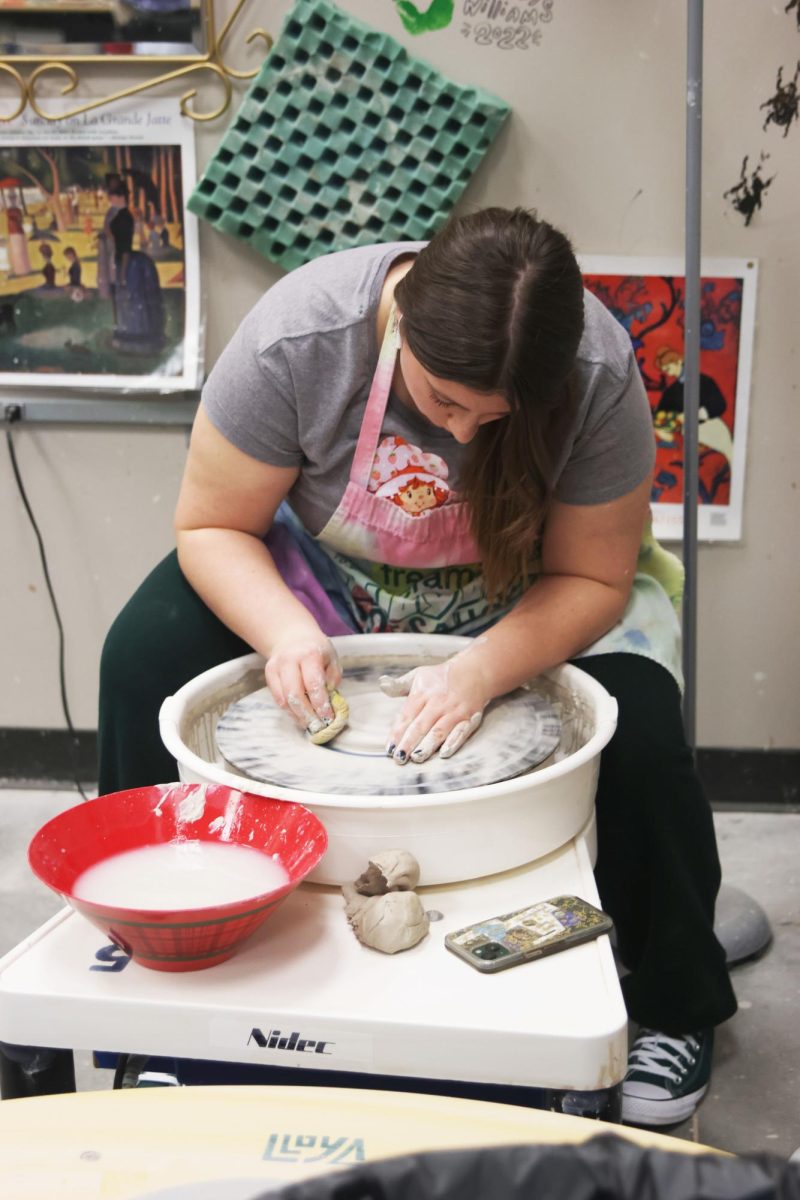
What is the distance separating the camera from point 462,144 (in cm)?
177

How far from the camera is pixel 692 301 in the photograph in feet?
5.09

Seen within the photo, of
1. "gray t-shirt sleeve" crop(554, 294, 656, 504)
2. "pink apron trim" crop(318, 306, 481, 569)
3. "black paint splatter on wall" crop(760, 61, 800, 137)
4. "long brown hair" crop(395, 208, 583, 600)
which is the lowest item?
"pink apron trim" crop(318, 306, 481, 569)

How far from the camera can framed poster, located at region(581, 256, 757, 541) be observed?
6.06ft

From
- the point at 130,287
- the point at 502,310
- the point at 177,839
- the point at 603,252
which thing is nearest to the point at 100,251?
the point at 130,287

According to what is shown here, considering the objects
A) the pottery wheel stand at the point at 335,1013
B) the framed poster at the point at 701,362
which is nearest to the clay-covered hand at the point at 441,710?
the pottery wheel stand at the point at 335,1013

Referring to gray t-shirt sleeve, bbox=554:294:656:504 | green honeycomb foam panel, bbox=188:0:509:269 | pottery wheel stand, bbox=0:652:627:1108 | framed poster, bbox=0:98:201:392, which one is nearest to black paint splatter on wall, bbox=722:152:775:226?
green honeycomb foam panel, bbox=188:0:509:269

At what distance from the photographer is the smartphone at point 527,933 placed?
0.84 meters

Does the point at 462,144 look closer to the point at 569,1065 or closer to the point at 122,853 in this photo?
the point at 122,853

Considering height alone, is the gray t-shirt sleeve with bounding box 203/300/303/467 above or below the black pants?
above

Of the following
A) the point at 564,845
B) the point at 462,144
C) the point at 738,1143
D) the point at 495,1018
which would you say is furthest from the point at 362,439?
the point at 738,1143

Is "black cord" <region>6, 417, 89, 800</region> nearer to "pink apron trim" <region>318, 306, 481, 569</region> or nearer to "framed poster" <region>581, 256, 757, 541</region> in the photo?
"pink apron trim" <region>318, 306, 481, 569</region>

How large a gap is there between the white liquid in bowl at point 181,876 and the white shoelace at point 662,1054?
0.59 m

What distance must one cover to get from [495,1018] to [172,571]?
0.72 m

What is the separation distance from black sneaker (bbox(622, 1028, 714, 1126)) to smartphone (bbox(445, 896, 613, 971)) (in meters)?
0.46
